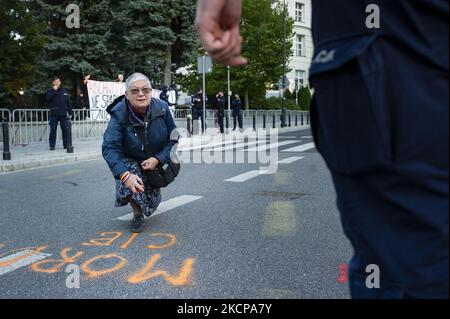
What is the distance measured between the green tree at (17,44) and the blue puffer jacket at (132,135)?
34.3ft

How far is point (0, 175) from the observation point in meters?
9.48

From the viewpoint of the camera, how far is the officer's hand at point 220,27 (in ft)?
4.62

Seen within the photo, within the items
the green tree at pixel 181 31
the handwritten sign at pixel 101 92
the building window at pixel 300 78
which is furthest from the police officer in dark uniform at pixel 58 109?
the building window at pixel 300 78

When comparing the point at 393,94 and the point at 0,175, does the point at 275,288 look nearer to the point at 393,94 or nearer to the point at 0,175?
the point at 393,94

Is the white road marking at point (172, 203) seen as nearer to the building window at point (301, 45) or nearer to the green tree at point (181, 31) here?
the green tree at point (181, 31)

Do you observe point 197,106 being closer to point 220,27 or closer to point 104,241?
point 104,241

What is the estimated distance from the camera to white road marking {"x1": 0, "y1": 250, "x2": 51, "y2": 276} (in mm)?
3807

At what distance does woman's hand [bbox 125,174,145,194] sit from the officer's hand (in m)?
3.31

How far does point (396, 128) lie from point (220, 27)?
0.58 meters

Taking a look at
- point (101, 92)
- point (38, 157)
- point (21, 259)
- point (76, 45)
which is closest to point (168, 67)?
point (76, 45)

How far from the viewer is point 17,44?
1442cm

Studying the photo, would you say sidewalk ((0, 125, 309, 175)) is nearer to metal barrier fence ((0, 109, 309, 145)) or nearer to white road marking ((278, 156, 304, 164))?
metal barrier fence ((0, 109, 309, 145))

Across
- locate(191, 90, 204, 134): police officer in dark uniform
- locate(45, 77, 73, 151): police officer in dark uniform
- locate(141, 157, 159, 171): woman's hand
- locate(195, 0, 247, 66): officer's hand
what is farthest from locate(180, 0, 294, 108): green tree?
locate(195, 0, 247, 66): officer's hand

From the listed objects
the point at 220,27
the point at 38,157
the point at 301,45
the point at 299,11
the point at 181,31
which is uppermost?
the point at 299,11
